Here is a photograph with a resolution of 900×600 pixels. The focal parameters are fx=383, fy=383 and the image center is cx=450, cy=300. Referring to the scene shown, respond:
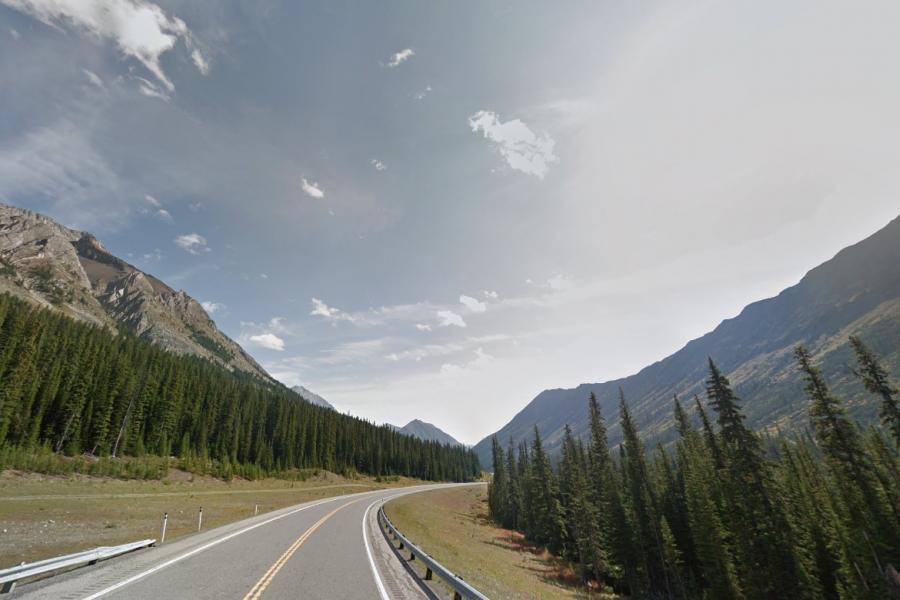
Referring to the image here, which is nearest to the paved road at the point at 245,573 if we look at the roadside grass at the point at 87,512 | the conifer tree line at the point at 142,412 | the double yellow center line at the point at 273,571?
the double yellow center line at the point at 273,571

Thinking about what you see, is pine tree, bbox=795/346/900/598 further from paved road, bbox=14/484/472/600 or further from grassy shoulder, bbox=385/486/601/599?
paved road, bbox=14/484/472/600

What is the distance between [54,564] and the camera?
383 inches

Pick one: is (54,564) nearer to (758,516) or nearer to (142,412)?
(758,516)

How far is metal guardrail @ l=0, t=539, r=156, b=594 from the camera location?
8.44 metres

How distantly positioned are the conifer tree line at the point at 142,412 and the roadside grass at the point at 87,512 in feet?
59.6

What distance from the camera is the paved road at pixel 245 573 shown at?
29.1 feet

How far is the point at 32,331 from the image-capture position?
5772 centimetres

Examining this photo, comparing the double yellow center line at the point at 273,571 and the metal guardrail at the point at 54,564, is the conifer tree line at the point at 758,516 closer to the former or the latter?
the double yellow center line at the point at 273,571

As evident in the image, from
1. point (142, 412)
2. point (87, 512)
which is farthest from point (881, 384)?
point (142, 412)

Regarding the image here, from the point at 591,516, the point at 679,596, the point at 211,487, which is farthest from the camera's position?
the point at 211,487

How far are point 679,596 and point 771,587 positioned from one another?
52.0 feet

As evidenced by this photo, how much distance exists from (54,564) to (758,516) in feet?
129

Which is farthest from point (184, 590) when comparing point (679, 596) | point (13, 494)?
point (679, 596)

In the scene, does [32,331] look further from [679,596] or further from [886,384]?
[886,384]
